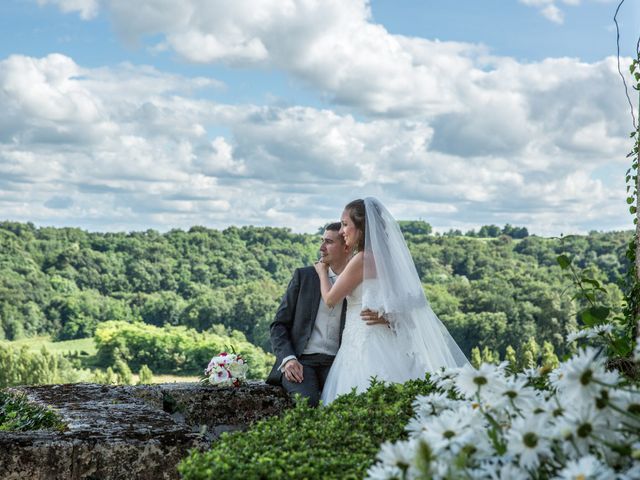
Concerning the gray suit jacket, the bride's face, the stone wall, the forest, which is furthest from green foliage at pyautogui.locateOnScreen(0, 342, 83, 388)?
the stone wall

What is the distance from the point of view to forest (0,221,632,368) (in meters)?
51.2

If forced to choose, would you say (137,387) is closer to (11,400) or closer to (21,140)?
(11,400)

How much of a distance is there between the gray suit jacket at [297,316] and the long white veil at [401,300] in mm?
347

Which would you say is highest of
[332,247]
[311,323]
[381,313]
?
[332,247]

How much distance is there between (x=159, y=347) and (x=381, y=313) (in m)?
48.4

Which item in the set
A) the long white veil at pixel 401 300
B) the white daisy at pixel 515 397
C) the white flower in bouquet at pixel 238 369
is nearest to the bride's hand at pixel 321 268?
the long white veil at pixel 401 300

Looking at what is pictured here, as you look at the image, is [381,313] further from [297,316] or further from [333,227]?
[333,227]

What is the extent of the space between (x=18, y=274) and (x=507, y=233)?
36.8 metres

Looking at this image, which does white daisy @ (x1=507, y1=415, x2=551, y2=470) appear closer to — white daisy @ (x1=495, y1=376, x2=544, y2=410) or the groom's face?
white daisy @ (x1=495, y1=376, x2=544, y2=410)

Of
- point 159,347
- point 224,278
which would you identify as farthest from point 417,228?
point 159,347

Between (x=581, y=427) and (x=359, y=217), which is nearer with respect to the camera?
(x=581, y=427)

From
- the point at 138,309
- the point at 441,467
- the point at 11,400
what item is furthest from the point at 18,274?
Result: the point at 441,467

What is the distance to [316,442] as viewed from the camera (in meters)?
1.93

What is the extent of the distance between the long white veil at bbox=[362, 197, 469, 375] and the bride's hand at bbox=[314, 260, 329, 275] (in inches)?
10.3
